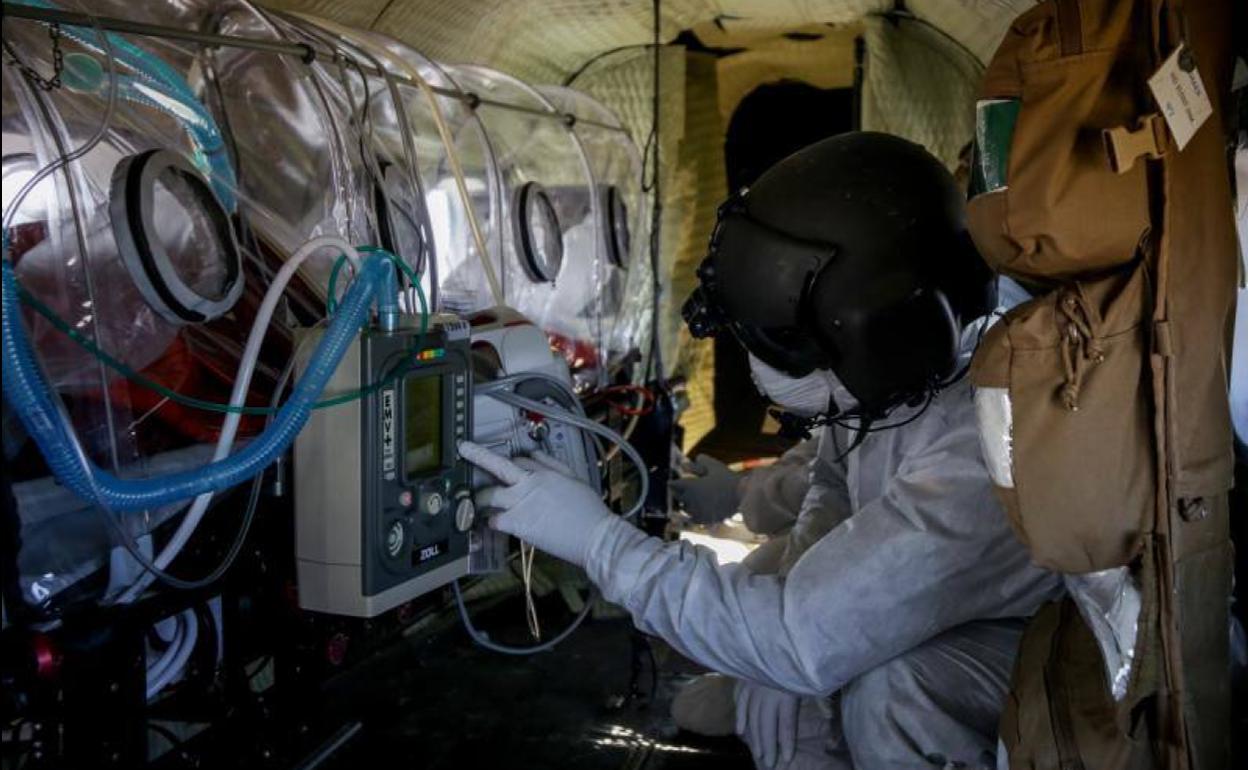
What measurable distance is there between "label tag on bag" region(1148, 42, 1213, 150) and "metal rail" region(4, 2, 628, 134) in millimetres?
1303

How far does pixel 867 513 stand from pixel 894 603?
16cm

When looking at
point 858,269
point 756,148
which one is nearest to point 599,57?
point 756,148

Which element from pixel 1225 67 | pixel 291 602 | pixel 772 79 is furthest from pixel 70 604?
pixel 772 79

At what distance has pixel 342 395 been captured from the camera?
1.40 m

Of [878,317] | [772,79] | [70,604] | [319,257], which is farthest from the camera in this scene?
[772,79]

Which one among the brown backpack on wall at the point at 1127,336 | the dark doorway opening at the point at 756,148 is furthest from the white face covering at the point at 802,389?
the dark doorway opening at the point at 756,148

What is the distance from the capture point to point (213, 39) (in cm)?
156

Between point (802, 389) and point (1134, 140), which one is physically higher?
point (1134, 140)

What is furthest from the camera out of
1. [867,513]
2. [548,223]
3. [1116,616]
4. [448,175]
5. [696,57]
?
[696,57]

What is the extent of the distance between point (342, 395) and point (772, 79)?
3.82 metres

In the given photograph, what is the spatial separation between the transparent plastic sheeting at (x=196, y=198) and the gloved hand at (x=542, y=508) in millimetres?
419

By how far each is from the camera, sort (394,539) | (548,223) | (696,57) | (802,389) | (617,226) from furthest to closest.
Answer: (696,57)
(617,226)
(548,223)
(802,389)
(394,539)

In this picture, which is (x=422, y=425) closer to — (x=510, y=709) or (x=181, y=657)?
(x=181, y=657)

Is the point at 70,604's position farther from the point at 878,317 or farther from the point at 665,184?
the point at 665,184
